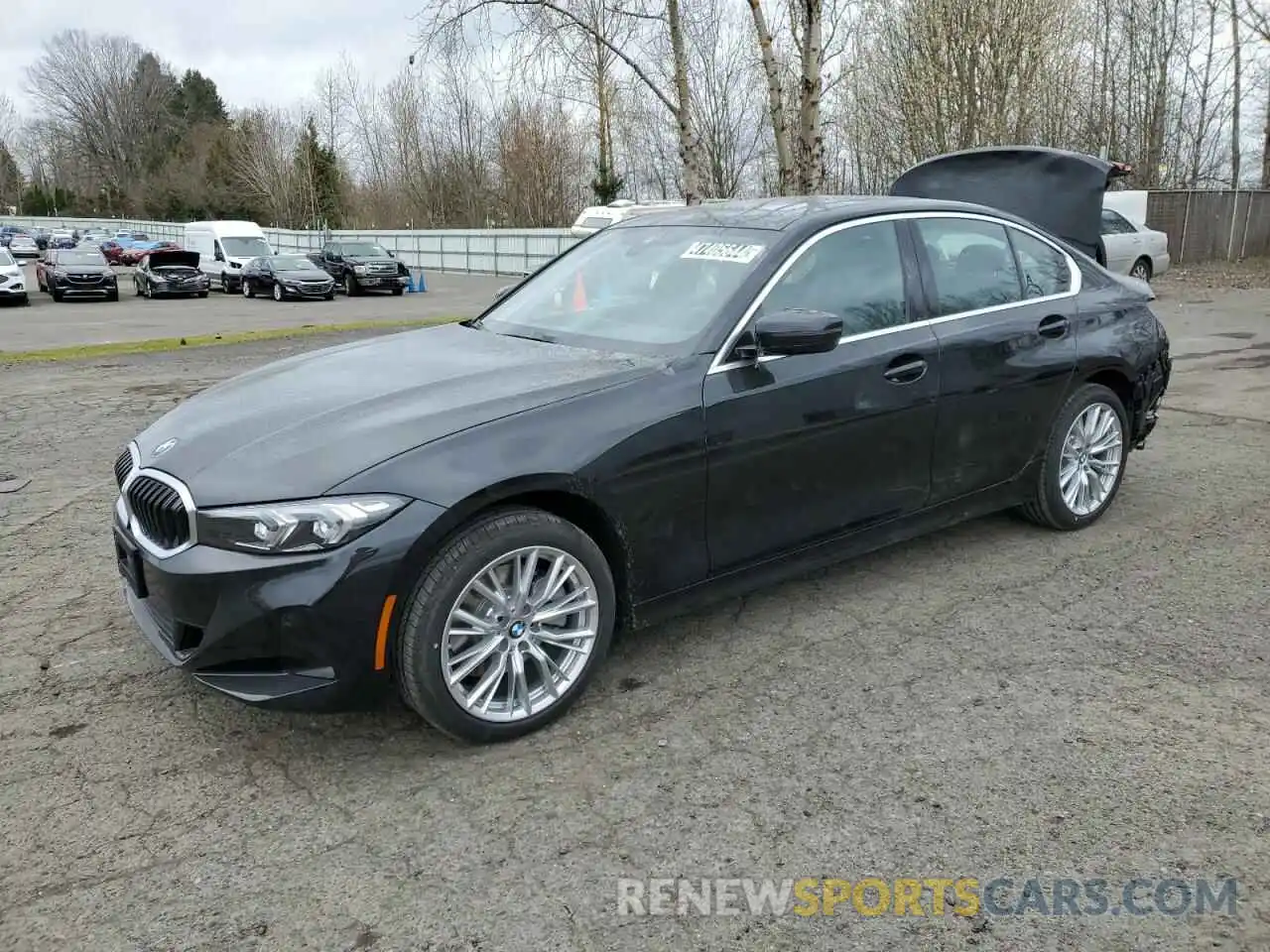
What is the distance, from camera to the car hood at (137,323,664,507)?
9.84 feet

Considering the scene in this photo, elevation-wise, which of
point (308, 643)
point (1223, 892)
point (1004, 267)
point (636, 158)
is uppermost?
point (636, 158)

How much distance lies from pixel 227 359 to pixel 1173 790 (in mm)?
12741

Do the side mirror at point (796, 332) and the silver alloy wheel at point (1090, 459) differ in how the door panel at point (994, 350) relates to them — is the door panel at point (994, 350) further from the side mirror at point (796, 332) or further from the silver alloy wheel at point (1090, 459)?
the side mirror at point (796, 332)

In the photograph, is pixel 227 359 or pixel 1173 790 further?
pixel 227 359

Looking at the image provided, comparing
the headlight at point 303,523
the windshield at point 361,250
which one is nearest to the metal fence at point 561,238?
the windshield at point 361,250

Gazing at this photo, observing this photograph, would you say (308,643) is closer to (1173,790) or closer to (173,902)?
(173,902)

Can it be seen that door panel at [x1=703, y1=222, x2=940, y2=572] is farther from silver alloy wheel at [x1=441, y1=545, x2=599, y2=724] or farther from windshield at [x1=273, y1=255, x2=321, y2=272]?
windshield at [x1=273, y1=255, x2=321, y2=272]

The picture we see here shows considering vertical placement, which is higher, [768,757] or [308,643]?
[308,643]

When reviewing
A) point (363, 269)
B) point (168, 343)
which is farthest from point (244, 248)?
point (168, 343)

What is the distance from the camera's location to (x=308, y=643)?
2.86m

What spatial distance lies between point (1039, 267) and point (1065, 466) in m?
1.00

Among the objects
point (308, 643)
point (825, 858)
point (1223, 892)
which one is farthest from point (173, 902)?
point (1223, 892)

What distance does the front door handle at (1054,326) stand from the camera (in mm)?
4727

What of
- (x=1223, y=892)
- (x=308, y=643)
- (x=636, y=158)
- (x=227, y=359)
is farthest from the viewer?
(x=636, y=158)
